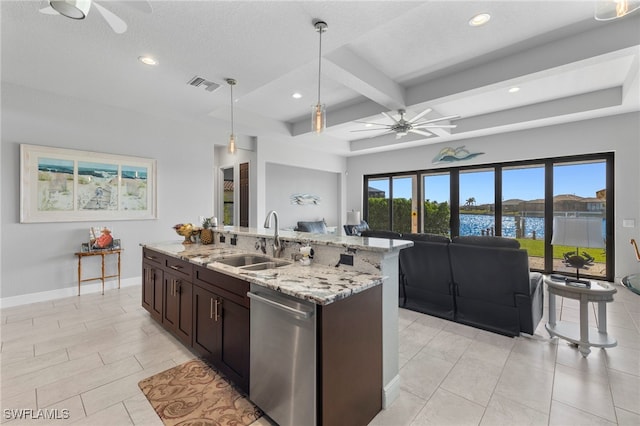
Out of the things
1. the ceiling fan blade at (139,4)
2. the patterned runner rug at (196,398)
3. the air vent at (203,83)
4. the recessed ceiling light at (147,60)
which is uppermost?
the air vent at (203,83)

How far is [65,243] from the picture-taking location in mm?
4180

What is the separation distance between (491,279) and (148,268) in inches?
150

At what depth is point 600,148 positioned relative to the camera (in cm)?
505

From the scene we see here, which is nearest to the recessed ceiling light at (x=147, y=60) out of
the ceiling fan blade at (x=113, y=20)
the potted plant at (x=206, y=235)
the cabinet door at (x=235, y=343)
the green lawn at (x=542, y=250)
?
the ceiling fan blade at (x=113, y=20)

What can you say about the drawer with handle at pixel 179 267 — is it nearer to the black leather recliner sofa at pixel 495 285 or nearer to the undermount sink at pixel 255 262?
the undermount sink at pixel 255 262

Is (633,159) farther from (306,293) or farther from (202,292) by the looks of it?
(202,292)

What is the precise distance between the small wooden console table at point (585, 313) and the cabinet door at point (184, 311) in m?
3.37

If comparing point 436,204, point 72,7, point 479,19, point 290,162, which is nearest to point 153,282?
point 72,7

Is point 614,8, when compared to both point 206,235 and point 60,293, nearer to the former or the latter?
point 206,235

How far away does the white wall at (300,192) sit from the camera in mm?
7516

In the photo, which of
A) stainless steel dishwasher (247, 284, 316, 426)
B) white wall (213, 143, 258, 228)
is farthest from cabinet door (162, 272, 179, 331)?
white wall (213, 143, 258, 228)

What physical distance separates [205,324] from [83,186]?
355cm

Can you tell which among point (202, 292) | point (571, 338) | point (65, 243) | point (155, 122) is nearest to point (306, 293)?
point (202, 292)

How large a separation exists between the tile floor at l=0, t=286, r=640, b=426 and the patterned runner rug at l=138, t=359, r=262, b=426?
0.09 metres
